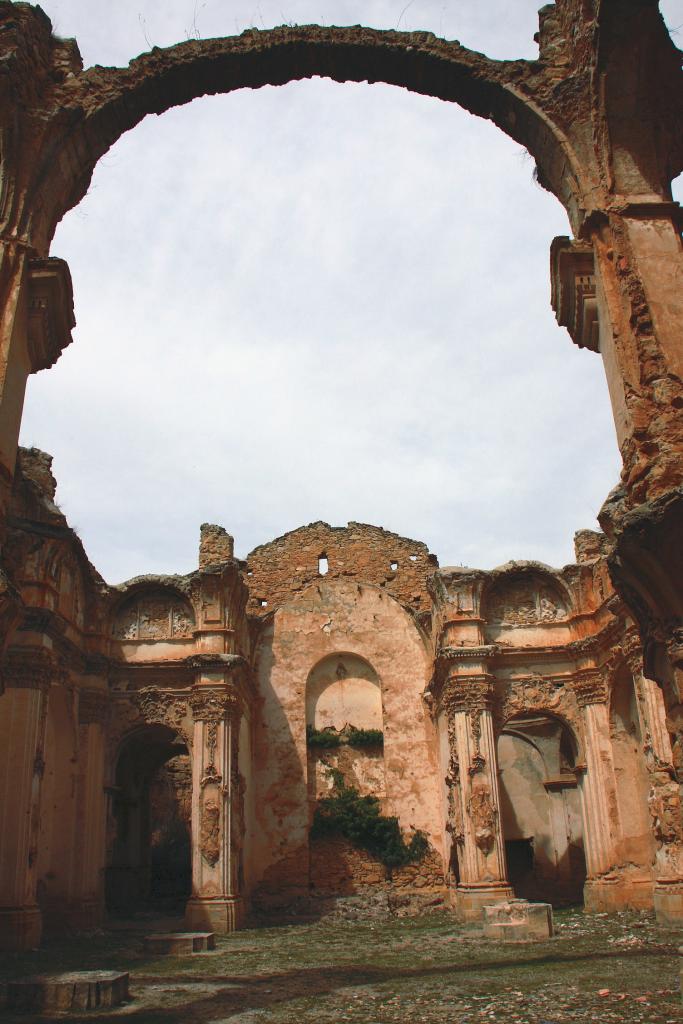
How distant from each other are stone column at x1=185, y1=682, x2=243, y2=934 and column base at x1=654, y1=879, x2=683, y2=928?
22.7 feet

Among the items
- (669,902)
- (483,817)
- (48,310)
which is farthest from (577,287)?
(483,817)

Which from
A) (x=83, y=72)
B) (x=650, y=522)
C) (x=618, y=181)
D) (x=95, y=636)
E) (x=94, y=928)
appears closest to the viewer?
(x=650, y=522)

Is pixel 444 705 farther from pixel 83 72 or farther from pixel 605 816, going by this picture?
pixel 83 72

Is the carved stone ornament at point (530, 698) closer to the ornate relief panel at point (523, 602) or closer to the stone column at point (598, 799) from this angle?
the stone column at point (598, 799)

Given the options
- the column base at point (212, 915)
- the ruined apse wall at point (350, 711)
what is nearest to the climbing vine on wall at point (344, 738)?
the ruined apse wall at point (350, 711)

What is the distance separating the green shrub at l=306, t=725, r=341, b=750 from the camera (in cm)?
1964

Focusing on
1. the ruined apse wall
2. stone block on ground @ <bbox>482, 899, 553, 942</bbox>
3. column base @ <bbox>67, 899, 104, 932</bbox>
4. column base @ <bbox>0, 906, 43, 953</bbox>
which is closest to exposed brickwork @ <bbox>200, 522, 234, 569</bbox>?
the ruined apse wall

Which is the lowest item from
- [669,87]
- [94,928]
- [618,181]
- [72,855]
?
[94,928]

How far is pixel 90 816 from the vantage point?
51.3 ft

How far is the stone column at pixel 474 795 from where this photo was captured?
15336 mm

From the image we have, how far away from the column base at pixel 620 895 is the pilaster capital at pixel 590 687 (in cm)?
303

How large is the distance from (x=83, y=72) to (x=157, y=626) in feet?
38.2

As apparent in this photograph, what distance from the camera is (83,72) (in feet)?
24.8

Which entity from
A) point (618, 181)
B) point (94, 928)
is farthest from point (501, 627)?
point (618, 181)
